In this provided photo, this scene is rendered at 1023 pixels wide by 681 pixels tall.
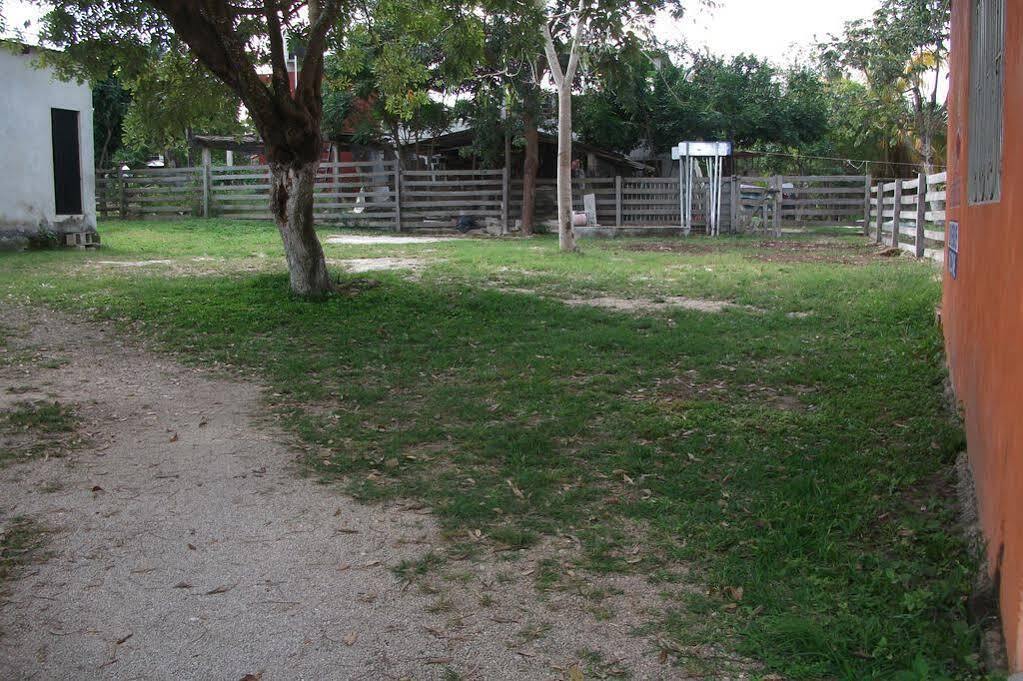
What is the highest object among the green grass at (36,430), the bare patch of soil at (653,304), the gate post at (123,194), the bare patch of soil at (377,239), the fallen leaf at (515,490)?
the gate post at (123,194)

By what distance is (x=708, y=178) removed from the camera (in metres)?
25.3

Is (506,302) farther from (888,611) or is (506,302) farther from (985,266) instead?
(888,611)

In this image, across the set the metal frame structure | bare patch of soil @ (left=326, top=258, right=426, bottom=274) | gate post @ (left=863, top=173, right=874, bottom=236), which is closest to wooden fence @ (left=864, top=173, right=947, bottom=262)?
gate post @ (left=863, top=173, right=874, bottom=236)

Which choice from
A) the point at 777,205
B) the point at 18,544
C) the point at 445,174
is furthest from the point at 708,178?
the point at 18,544

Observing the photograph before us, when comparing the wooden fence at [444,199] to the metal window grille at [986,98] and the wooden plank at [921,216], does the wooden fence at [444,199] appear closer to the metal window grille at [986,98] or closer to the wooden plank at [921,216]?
the wooden plank at [921,216]

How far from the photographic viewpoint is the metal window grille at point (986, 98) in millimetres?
4059

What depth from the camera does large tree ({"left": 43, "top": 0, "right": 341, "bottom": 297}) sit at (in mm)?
10336

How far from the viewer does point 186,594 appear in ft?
12.7

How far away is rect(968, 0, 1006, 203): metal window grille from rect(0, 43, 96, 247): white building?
16308 millimetres

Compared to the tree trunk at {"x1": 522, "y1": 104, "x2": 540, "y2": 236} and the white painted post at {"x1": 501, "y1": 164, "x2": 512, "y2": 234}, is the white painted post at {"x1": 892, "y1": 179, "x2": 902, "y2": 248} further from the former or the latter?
the white painted post at {"x1": 501, "y1": 164, "x2": 512, "y2": 234}

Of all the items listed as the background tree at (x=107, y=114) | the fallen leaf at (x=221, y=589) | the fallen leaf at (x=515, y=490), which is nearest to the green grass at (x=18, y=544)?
the fallen leaf at (x=221, y=589)

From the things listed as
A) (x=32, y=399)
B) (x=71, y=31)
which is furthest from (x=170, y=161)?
(x=32, y=399)

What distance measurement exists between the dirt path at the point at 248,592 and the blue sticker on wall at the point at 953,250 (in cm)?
405

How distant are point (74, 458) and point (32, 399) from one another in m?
1.66
